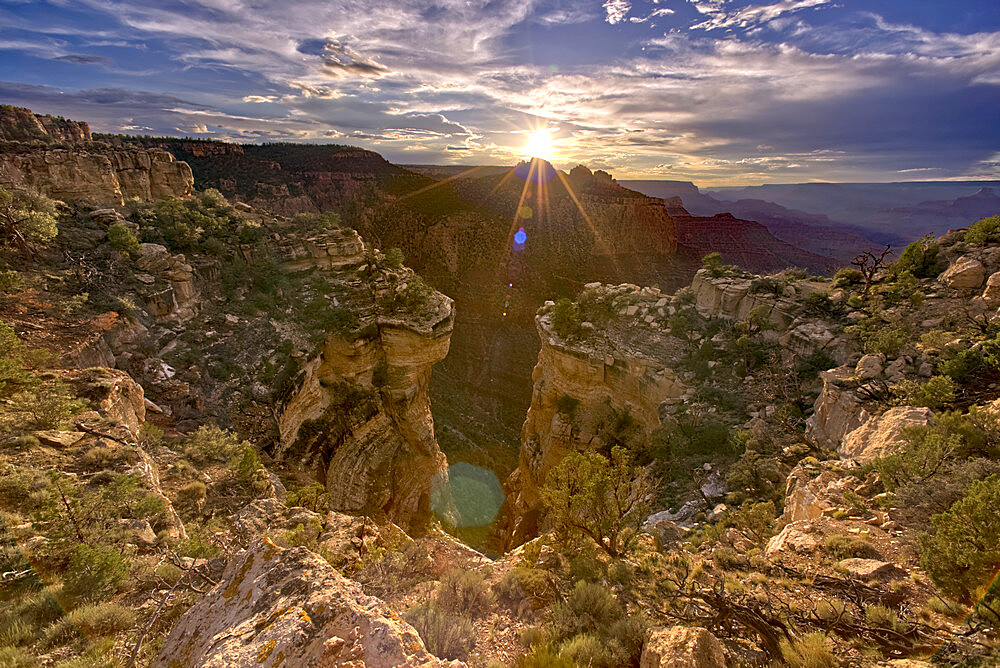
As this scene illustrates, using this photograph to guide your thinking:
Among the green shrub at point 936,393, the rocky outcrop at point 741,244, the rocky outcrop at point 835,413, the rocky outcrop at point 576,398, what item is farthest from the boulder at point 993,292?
the rocky outcrop at point 741,244

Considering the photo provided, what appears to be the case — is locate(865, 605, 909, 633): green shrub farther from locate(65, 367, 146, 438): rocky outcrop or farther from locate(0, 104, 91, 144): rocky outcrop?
locate(0, 104, 91, 144): rocky outcrop

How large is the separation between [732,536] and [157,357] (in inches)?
606

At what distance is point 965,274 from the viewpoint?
1127 cm

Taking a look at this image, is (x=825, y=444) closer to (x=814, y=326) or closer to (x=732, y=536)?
(x=732, y=536)

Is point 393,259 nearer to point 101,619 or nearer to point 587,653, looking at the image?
point 101,619

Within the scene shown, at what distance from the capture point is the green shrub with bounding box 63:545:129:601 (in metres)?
4.09

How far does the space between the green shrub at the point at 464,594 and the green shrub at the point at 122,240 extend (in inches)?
584

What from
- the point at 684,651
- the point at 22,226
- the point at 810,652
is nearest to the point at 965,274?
the point at 810,652

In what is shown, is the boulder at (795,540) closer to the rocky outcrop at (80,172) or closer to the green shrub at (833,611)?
the green shrub at (833,611)

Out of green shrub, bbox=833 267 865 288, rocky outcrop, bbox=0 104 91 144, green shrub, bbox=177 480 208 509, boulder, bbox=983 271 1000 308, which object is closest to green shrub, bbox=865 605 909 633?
green shrub, bbox=177 480 208 509

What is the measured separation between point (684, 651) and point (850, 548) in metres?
3.98

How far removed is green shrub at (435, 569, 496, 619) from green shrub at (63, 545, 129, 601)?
12.6ft

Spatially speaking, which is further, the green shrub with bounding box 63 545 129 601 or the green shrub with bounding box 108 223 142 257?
the green shrub with bounding box 108 223 142 257

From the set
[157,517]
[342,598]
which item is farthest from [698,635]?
[157,517]
